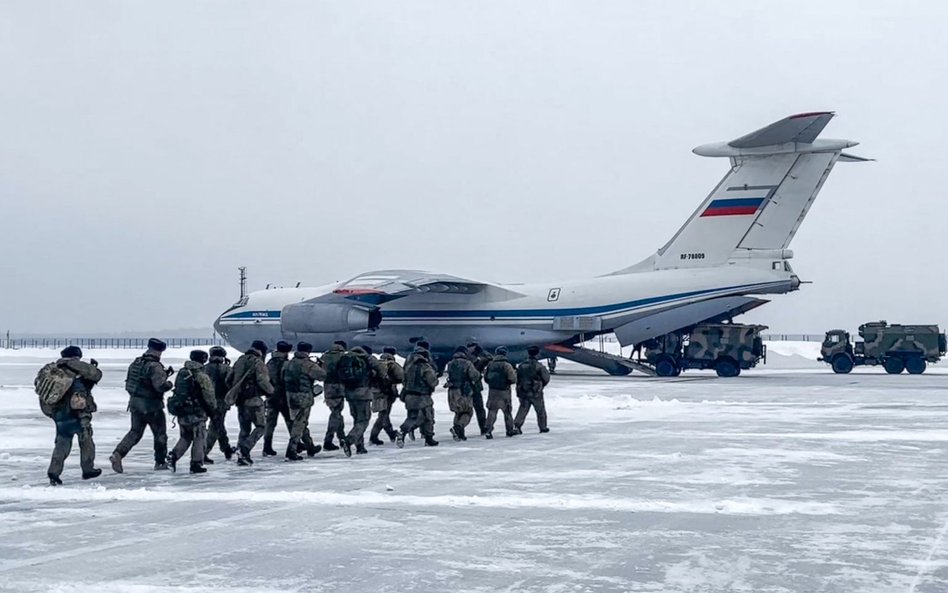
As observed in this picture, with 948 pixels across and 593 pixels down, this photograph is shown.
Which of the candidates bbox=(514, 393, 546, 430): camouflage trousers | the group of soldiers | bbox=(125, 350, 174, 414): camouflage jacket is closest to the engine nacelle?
the group of soldiers

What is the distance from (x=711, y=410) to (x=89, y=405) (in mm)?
13152

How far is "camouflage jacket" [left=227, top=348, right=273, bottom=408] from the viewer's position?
13.1m

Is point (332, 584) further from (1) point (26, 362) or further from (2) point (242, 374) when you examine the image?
(1) point (26, 362)

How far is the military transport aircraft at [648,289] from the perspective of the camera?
32.9 m

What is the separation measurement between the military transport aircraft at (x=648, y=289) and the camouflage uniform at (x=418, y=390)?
18621 mm

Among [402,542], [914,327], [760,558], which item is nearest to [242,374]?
[402,542]

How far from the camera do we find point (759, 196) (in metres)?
33.4

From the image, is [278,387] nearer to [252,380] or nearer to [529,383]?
[252,380]

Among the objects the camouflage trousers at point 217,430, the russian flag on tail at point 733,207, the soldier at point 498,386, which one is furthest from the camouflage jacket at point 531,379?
the russian flag on tail at point 733,207

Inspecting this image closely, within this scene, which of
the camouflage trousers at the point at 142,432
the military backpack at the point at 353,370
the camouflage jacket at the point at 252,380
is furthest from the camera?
the military backpack at the point at 353,370

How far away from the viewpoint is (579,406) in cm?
2219

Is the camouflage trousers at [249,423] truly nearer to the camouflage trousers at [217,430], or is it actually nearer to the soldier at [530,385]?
the camouflage trousers at [217,430]

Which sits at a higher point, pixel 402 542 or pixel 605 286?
pixel 605 286

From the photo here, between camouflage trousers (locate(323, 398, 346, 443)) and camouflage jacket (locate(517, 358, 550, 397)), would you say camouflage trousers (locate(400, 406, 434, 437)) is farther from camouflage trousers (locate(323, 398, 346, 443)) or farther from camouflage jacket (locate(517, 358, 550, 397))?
camouflage jacket (locate(517, 358, 550, 397))
